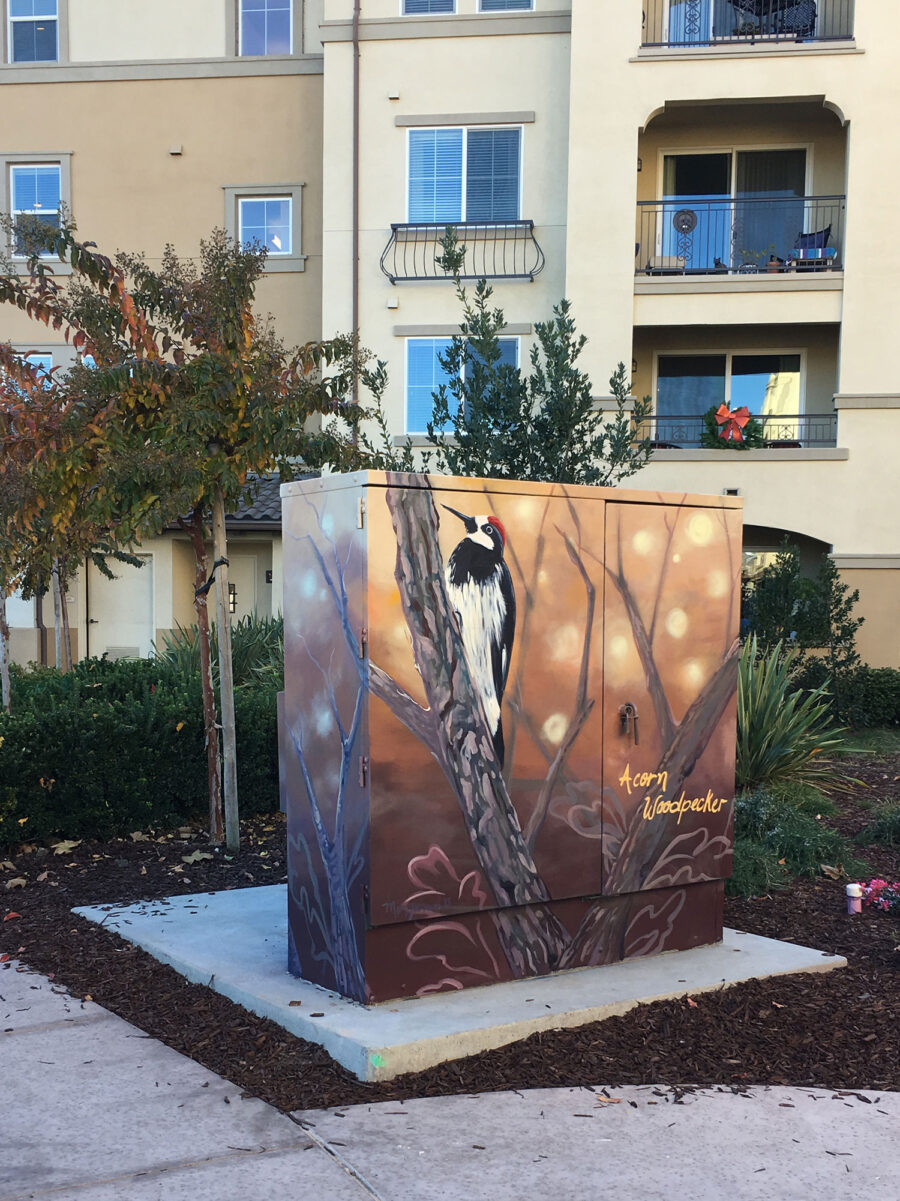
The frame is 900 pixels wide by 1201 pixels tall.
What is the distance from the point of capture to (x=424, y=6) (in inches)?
770

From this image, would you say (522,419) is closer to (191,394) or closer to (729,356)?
(191,394)

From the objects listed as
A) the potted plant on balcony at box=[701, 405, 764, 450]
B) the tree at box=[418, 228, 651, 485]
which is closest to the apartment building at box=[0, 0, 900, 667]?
the potted plant on balcony at box=[701, 405, 764, 450]

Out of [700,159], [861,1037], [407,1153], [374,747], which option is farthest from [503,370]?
[700,159]

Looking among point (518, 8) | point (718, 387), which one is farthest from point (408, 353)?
point (518, 8)

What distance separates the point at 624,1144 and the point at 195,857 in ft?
14.6

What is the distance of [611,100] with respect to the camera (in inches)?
719

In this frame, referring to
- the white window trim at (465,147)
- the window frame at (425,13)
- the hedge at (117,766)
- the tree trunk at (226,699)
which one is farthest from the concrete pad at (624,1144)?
the window frame at (425,13)

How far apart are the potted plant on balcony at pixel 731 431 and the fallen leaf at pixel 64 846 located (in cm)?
1294

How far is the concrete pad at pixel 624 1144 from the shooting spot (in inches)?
138

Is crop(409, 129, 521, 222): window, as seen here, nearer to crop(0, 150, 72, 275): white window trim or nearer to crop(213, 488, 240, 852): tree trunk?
crop(0, 150, 72, 275): white window trim

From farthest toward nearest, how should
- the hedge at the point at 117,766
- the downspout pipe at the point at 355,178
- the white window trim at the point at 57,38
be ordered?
the white window trim at the point at 57,38 < the downspout pipe at the point at 355,178 < the hedge at the point at 117,766

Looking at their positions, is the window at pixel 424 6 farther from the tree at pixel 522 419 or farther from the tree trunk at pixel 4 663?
the tree trunk at pixel 4 663

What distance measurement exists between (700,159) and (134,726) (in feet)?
52.1

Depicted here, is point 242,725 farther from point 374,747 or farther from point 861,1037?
point 861,1037
